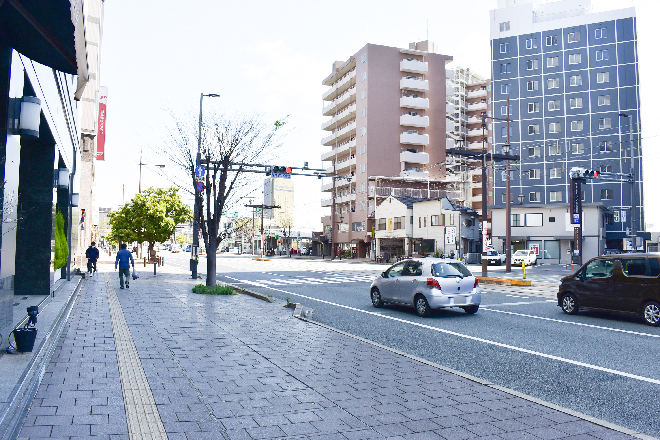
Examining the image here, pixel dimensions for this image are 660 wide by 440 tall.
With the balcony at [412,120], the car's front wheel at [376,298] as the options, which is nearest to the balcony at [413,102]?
the balcony at [412,120]

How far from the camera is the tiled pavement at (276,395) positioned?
4508 mm

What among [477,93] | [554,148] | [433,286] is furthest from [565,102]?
[433,286]

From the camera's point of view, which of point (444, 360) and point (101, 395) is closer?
point (101, 395)

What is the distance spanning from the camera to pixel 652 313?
1109 cm

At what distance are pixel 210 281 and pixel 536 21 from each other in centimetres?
6903

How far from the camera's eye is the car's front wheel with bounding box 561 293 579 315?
13.0m

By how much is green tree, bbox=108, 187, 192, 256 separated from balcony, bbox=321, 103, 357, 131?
3196 centimetres

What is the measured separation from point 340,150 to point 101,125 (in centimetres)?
3896

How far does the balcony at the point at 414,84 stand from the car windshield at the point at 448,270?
193 ft

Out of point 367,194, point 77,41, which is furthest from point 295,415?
point 367,194

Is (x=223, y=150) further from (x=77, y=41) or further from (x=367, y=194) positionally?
(x=367, y=194)

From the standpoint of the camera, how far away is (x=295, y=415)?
4898mm

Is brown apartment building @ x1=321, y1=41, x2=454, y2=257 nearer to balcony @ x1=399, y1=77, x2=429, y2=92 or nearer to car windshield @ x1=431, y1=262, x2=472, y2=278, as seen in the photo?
balcony @ x1=399, y1=77, x2=429, y2=92

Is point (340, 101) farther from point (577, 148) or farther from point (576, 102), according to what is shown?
point (577, 148)
